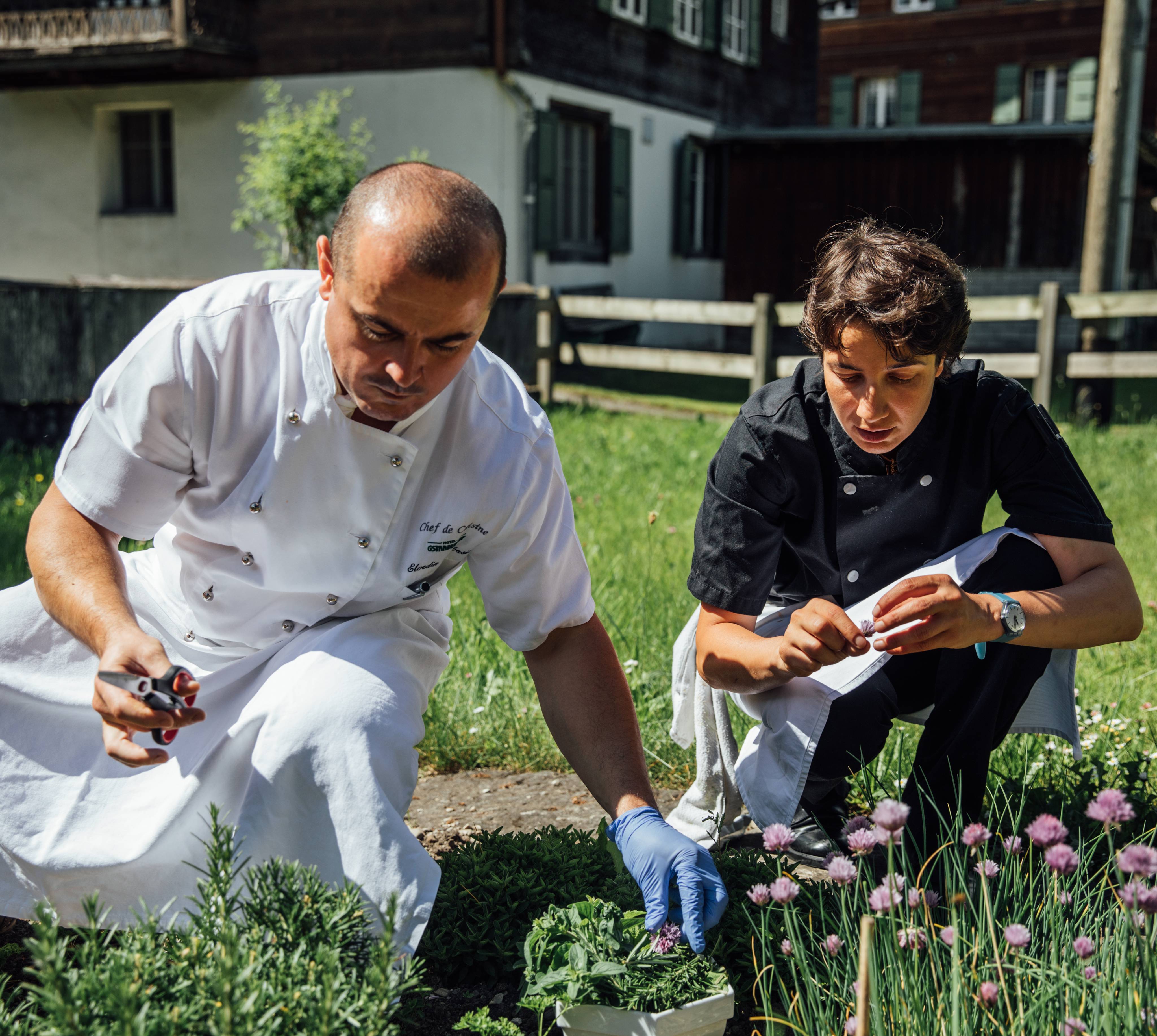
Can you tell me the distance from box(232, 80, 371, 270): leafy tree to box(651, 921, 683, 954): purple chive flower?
1116 centimetres

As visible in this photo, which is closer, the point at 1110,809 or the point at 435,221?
the point at 1110,809

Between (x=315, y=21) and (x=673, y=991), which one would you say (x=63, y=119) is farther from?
(x=673, y=991)

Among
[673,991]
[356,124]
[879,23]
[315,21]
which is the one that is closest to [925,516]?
[673,991]

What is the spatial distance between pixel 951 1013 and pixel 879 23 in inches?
1001

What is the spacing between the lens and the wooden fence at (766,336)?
336 inches

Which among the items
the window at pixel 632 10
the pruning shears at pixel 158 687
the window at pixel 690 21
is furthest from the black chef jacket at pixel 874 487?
the window at pixel 690 21

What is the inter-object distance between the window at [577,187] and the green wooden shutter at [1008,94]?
1119 centimetres

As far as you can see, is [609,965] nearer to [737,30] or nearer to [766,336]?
[766,336]

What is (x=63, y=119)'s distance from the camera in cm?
1484

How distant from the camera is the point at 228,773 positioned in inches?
79.2

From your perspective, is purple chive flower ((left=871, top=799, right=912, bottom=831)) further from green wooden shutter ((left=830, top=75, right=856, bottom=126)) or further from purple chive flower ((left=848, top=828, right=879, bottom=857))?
green wooden shutter ((left=830, top=75, right=856, bottom=126))

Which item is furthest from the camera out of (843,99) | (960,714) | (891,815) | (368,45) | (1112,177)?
(843,99)

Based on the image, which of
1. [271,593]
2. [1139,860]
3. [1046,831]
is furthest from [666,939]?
[271,593]

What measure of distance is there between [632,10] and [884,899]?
50.4 ft
